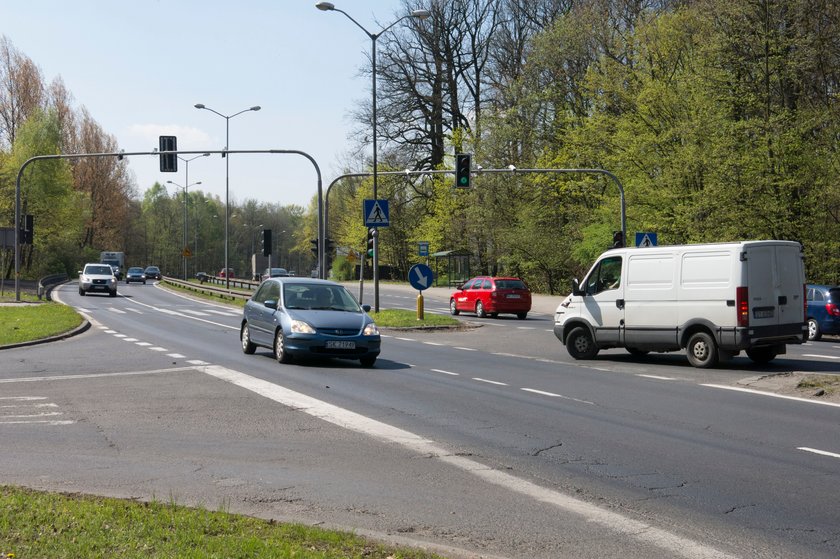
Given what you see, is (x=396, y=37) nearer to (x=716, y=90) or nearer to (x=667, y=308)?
(x=716, y=90)

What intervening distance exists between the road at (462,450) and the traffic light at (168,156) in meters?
18.7

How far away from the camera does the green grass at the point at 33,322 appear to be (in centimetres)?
2327

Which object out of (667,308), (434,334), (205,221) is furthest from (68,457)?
(205,221)

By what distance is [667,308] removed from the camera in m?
17.8

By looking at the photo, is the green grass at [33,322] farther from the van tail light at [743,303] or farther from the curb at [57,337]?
the van tail light at [743,303]

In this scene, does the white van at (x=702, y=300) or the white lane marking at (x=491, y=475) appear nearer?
the white lane marking at (x=491, y=475)

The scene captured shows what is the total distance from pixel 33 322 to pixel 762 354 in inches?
800

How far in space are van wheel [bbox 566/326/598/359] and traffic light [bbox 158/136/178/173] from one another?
65.5 ft

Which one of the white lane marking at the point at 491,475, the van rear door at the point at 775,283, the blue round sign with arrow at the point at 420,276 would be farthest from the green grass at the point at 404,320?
the white lane marking at the point at 491,475

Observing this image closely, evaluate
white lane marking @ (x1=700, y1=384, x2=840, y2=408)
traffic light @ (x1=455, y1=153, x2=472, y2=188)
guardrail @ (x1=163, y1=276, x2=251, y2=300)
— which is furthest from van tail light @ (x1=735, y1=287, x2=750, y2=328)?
guardrail @ (x1=163, y1=276, x2=251, y2=300)

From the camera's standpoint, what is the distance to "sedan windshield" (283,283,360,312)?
18.1 meters

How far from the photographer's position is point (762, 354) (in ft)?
59.1

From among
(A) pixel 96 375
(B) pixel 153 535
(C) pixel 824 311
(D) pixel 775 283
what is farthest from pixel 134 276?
(B) pixel 153 535

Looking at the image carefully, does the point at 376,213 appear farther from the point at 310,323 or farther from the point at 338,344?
the point at 338,344
